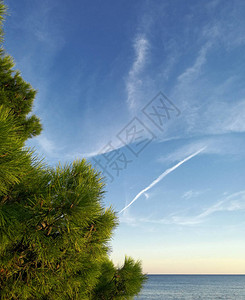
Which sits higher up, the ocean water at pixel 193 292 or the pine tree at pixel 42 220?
the pine tree at pixel 42 220

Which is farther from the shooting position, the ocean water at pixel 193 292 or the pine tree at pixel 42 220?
the ocean water at pixel 193 292

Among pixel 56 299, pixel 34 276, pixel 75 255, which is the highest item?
pixel 75 255

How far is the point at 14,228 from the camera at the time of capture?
108 inches

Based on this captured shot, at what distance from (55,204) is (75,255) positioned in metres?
1.28

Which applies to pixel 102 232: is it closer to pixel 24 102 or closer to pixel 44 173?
pixel 44 173

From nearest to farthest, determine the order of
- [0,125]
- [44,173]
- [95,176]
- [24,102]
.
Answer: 1. [0,125]
2. [44,173]
3. [95,176]
4. [24,102]

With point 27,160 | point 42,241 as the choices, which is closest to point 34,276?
point 42,241

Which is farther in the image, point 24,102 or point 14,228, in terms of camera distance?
point 24,102

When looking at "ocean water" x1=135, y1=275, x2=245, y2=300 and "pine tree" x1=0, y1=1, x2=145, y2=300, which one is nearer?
"pine tree" x1=0, y1=1, x2=145, y2=300

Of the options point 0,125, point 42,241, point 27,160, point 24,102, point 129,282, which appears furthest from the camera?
point 24,102

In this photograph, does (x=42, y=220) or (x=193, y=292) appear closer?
(x=42, y=220)

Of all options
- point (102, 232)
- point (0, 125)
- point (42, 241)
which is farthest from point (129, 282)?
point (0, 125)

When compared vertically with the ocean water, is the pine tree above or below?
above

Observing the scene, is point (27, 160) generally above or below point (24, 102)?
below
